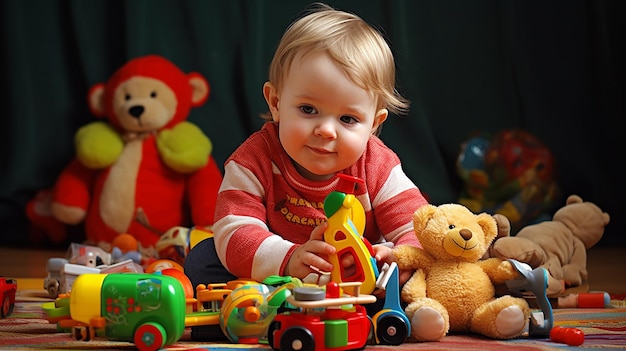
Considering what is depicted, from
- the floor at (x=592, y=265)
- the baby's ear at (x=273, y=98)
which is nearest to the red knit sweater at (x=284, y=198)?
Answer: the baby's ear at (x=273, y=98)

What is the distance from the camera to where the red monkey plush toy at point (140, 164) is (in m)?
2.34

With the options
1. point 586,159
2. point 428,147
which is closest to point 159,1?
point 428,147

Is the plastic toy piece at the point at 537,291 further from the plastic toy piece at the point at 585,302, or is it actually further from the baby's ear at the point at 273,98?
the baby's ear at the point at 273,98

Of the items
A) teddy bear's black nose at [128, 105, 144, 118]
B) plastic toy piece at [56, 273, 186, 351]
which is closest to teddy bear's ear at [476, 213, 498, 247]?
plastic toy piece at [56, 273, 186, 351]

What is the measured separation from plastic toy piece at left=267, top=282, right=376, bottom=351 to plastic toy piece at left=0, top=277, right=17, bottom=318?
0.51m

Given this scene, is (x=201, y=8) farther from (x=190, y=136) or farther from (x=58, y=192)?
(x=58, y=192)

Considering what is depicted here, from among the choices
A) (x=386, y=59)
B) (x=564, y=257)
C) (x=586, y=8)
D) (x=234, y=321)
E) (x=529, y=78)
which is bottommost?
(x=234, y=321)

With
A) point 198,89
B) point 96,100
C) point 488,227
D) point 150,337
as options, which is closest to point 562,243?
point 488,227

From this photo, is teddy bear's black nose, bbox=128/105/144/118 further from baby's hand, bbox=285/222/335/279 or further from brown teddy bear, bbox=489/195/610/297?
baby's hand, bbox=285/222/335/279

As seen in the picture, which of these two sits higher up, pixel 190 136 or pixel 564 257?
pixel 190 136

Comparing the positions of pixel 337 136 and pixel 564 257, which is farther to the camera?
pixel 564 257

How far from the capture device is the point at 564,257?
70.6 inches

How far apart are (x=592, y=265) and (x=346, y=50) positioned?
1153 millimetres

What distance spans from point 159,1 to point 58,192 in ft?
2.07
